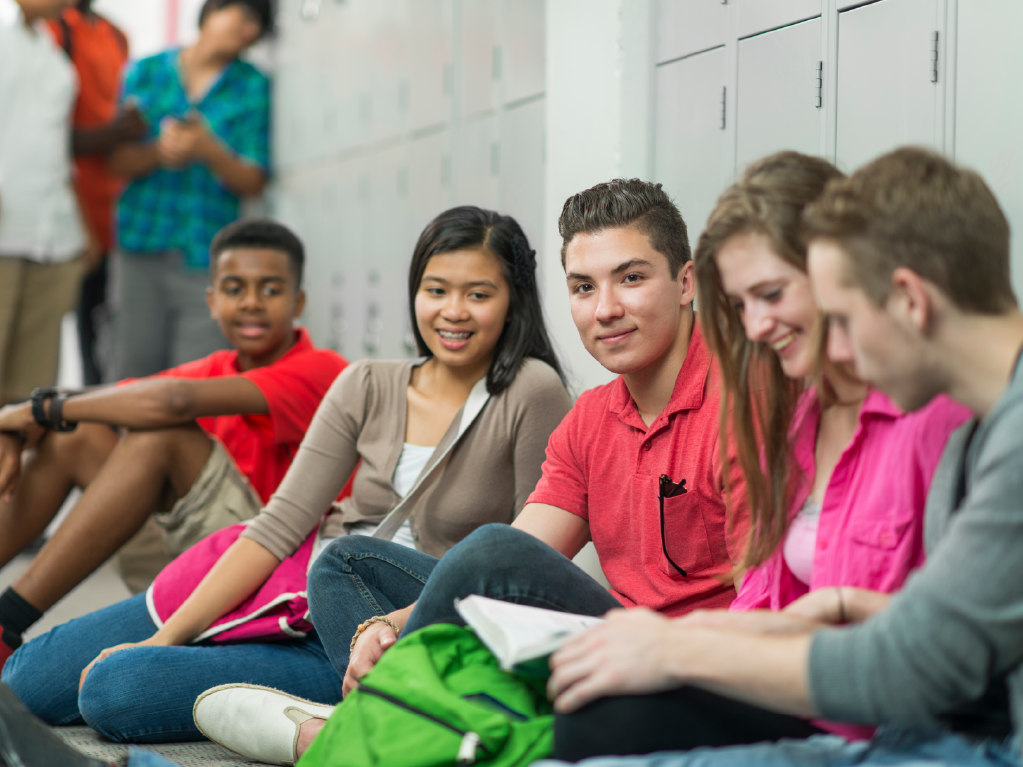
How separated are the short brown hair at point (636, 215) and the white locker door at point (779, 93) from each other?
0.86ft

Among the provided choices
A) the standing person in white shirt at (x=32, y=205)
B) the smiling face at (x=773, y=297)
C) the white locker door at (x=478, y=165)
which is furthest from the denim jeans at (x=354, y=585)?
the standing person in white shirt at (x=32, y=205)

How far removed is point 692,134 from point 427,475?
2.86 feet

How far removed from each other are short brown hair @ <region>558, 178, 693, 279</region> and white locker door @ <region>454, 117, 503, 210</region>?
1.20 meters

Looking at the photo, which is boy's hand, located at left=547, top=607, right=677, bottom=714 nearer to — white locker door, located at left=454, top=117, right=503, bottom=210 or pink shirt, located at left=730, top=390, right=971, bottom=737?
pink shirt, located at left=730, top=390, right=971, bottom=737

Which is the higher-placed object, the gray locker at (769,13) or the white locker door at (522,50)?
the white locker door at (522,50)

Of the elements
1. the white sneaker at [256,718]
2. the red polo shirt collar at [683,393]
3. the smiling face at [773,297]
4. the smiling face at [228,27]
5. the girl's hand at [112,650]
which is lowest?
the white sneaker at [256,718]

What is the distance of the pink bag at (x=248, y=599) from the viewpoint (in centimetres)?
180

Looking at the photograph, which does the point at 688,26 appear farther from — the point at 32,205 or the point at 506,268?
the point at 32,205

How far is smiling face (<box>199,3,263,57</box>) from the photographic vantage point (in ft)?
13.7

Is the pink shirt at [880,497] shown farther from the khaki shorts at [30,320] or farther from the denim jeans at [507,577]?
the khaki shorts at [30,320]

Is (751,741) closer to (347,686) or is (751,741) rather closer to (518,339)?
(347,686)

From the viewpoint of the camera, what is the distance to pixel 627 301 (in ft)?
4.91

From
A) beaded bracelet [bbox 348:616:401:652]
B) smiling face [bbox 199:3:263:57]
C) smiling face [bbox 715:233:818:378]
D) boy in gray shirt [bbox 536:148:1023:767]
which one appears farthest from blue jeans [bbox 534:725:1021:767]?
smiling face [bbox 199:3:263:57]

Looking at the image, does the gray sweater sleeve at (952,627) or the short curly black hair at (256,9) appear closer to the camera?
the gray sweater sleeve at (952,627)
